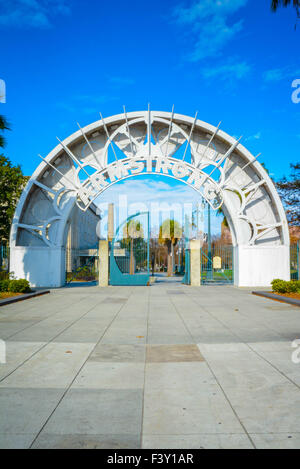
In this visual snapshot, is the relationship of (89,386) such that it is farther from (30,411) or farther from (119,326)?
(119,326)

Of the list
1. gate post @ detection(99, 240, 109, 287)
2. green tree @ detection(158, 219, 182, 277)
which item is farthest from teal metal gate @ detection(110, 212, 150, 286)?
green tree @ detection(158, 219, 182, 277)

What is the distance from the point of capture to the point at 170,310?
12.6 metres

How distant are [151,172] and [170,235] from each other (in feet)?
75.5

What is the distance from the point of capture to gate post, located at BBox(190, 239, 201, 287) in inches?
960

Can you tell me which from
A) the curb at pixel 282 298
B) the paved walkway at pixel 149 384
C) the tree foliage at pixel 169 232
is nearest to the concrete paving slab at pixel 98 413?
the paved walkway at pixel 149 384

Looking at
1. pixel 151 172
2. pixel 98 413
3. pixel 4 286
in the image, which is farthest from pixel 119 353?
pixel 151 172

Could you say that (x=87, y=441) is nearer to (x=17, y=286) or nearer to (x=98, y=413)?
(x=98, y=413)

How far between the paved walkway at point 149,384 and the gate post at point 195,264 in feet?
46.4

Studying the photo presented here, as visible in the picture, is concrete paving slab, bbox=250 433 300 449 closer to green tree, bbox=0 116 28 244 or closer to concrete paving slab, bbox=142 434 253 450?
concrete paving slab, bbox=142 434 253 450

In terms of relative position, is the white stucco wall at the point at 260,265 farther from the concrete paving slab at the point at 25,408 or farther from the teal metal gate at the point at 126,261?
the concrete paving slab at the point at 25,408

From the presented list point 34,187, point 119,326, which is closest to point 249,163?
point 34,187

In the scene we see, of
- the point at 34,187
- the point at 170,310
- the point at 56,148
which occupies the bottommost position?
the point at 170,310

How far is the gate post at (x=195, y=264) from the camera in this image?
24391 mm

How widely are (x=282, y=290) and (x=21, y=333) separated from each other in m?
12.1
